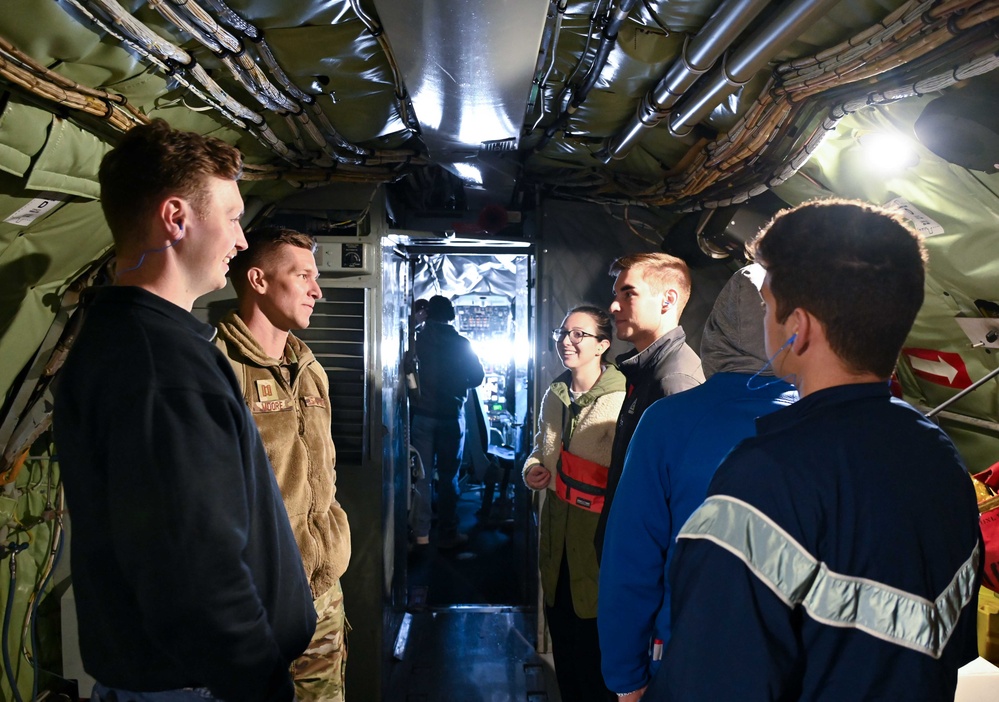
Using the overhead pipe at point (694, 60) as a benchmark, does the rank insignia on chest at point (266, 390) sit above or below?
below

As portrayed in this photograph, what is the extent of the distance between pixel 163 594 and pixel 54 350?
73.9 inches

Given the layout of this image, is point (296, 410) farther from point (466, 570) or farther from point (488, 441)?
point (488, 441)

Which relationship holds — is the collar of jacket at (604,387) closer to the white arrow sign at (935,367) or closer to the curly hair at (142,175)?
the white arrow sign at (935,367)

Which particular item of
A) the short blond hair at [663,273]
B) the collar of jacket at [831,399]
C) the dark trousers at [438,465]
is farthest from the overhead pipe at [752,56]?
the dark trousers at [438,465]

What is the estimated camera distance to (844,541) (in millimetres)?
900

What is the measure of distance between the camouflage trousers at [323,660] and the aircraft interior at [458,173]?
82cm

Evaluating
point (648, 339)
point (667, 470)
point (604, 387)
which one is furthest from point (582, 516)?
point (667, 470)

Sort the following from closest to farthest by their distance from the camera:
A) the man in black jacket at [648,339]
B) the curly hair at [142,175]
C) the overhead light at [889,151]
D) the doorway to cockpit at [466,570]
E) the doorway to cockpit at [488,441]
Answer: the curly hair at [142,175] < the overhead light at [889,151] < the man in black jacket at [648,339] < the doorway to cockpit at [466,570] < the doorway to cockpit at [488,441]

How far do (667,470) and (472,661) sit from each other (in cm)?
268

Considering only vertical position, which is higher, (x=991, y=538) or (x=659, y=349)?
(x=659, y=349)

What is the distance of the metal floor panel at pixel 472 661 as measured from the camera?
3.16 m

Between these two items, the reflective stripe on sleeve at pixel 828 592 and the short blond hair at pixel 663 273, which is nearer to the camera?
the reflective stripe on sleeve at pixel 828 592

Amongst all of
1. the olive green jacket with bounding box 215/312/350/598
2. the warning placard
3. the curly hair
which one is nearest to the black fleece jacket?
the curly hair

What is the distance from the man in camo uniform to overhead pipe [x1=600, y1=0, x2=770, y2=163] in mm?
1402
